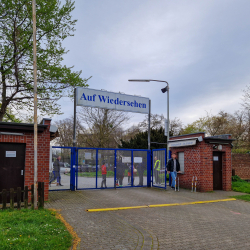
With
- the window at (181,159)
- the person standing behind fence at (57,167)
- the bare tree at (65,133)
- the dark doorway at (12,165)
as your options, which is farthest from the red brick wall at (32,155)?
the bare tree at (65,133)

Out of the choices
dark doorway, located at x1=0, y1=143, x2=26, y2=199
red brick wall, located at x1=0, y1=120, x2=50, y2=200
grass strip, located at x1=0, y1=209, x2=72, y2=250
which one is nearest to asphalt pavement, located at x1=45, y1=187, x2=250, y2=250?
grass strip, located at x1=0, y1=209, x2=72, y2=250

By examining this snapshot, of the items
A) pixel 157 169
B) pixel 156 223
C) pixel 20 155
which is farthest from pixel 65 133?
pixel 156 223

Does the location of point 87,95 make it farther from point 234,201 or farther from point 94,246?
point 94,246

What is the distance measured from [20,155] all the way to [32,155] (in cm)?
45

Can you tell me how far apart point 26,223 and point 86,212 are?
7.75ft

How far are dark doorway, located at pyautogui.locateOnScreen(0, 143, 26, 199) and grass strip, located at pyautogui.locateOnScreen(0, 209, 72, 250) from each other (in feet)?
8.37

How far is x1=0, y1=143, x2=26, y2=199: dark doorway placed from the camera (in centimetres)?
948

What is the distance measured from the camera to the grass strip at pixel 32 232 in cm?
479

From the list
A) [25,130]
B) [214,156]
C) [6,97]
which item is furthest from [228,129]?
[25,130]

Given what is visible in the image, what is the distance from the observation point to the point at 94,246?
512cm

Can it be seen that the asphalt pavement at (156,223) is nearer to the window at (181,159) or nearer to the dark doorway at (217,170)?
the dark doorway at (217,170)

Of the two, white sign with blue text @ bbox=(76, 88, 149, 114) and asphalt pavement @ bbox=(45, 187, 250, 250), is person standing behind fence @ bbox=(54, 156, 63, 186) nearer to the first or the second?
asphalt pavement @ bbox=(45, 187, 250, 250)

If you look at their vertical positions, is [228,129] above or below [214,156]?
above

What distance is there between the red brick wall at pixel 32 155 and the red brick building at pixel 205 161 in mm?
7995
